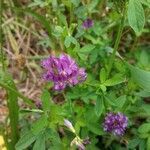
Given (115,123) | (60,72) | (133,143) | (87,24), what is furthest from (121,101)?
(87,24)

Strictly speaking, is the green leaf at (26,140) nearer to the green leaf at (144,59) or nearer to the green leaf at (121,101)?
the green leaf at (121,101)

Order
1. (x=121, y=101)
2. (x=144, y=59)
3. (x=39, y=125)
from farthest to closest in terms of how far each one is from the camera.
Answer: (x=144, y=59) → (x=121, y=101) → (x=39, y=125)

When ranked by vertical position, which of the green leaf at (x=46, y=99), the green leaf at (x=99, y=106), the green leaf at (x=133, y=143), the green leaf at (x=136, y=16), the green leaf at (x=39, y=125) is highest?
the green leaf at (x=136, y=16)

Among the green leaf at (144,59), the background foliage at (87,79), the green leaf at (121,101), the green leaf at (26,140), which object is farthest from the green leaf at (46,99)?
the green leaf at (144,59)

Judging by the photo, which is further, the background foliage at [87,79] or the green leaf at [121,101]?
the green leaf at [121,101]

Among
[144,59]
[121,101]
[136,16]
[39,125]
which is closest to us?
[136,16]

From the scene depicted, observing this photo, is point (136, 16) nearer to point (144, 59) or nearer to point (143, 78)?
point (143, 78)
